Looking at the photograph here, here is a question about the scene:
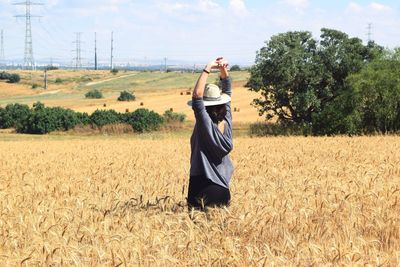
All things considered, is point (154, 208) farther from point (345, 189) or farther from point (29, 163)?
point (29, 163)

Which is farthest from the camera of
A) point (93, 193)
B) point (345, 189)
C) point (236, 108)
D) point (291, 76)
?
point (236, 108)

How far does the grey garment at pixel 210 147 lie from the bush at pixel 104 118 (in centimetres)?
5683

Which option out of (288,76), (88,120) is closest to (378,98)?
(288,76)

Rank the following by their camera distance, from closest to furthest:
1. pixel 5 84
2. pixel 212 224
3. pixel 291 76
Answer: pixel 212 224
pixel 291 76
pixel 5 84

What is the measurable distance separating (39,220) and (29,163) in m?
10.6

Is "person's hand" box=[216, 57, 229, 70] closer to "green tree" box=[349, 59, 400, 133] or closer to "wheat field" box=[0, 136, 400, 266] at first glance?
"wheat field" box=[0, 136, 400, 266]

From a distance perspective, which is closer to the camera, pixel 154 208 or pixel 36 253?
pixel 36 253

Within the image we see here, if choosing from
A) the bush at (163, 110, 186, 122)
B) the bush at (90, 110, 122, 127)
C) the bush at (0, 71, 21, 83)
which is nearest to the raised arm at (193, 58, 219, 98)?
the bush at (90, 110, 122, 127)

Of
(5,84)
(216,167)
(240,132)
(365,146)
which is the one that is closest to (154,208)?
(216,167)

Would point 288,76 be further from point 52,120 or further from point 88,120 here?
point 52,120

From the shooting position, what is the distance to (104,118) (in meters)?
63.9

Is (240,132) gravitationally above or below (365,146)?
below

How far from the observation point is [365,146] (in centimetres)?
2133

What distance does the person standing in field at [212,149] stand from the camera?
24.0ft
